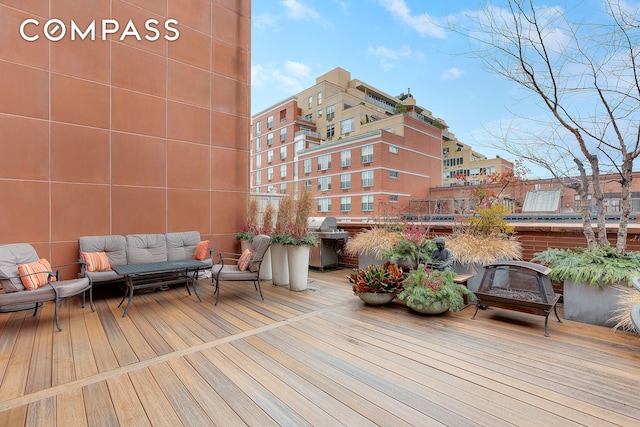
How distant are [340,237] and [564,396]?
4358 millimetres

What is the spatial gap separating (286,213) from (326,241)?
1.62m

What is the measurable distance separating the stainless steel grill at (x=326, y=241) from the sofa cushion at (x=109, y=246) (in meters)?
3.32

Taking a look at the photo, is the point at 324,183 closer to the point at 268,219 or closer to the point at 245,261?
the point at 268,219

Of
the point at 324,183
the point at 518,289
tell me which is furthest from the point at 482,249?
the point at 324,183

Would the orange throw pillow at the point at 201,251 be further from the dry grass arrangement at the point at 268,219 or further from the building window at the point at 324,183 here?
the building window at the point at 324,183

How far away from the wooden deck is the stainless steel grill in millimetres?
2502

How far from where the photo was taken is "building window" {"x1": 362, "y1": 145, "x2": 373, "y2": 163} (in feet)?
74.2

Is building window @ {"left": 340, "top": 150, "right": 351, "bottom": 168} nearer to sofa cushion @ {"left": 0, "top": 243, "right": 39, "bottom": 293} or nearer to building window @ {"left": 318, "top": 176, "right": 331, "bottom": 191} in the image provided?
building window @ {"left": 318, "top": 176, "right": 331, "bottom": 191}

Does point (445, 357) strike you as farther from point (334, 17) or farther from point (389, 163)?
point (389, 163)

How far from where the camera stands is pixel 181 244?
527cm

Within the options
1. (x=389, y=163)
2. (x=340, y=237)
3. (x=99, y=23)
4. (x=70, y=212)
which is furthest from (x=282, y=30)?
(x=389, y=163)

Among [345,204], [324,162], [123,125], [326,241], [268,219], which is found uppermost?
[324,162]

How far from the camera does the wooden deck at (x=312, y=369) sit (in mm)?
1777

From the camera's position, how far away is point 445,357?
2.49m
